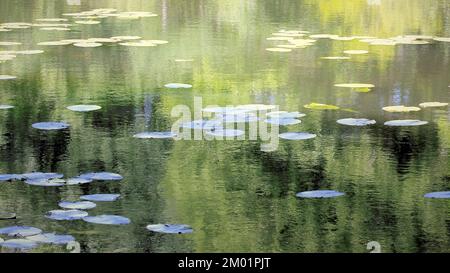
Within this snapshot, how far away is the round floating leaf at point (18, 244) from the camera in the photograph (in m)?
3.60

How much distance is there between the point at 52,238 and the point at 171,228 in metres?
0.43

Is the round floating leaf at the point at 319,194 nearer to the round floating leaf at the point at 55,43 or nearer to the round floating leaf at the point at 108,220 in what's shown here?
the round floating leaf at the point at 108,220

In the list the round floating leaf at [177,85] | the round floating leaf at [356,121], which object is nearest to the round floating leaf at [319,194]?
the round floating leaf at [356,121]

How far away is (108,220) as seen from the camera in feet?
12.9

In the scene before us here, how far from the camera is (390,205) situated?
13.7 ft

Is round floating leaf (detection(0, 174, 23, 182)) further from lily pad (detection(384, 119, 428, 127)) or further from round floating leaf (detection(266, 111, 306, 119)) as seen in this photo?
lily pad (detection(384, 119, 428, 127))

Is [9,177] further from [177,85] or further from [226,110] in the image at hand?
[177,85]

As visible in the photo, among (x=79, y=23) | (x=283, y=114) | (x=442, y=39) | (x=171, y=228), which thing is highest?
(x=79, y=23)

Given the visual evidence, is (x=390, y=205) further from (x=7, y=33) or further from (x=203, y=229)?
(x=7, y=33)

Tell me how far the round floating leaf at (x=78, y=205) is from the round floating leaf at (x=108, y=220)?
116 millimetres

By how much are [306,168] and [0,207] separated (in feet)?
4.38

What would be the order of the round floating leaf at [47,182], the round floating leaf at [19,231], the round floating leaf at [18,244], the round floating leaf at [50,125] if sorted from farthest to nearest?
the round floating leaf at [50,125], the round floating leaf at [47,182], the round floating leaf at [19,231], the round floating leaf at [18,244]

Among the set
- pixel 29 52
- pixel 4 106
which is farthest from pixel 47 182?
pixel 29 52
